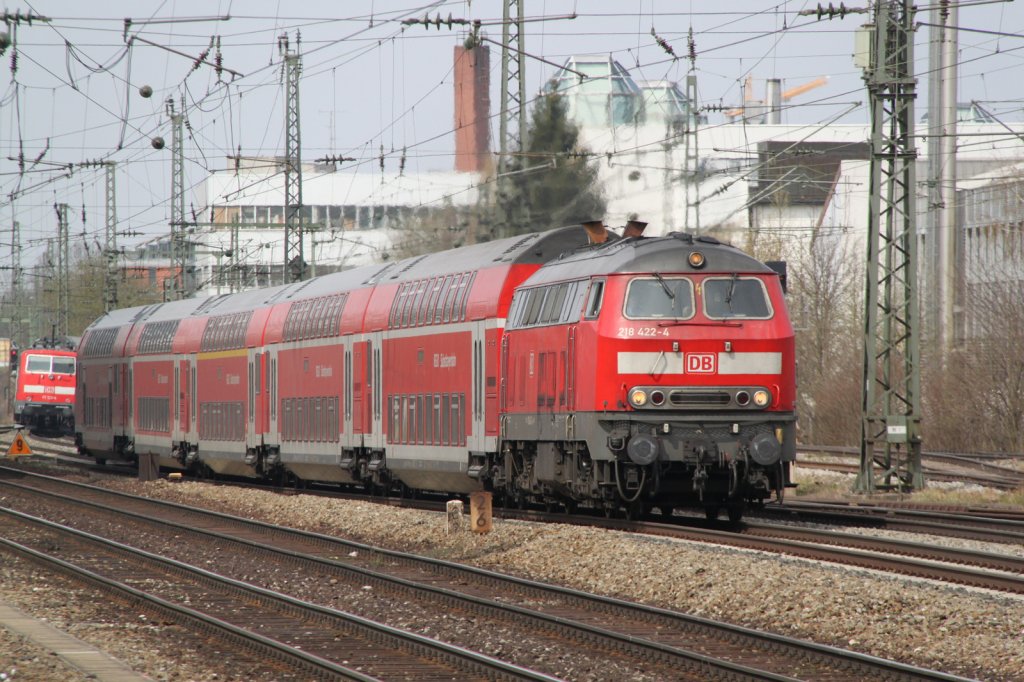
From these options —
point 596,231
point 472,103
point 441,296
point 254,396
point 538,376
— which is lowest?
point 254,396

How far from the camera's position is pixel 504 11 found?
110ft

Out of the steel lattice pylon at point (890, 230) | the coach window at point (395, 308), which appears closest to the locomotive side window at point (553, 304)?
the coach window at point (395, 308)

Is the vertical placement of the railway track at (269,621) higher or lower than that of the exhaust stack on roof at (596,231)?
lower

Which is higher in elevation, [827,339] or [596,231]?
[596,231]

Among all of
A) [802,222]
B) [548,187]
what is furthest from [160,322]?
[802,222]

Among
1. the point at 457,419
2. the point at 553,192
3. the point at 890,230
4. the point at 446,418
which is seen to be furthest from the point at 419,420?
the point at 553,192

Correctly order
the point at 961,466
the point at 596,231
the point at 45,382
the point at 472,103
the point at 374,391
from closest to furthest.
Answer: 1. the point at 596,231
2. the point at 374,391
3. the point at 961,466
4. the point at 45,382
5. the point at 472,103

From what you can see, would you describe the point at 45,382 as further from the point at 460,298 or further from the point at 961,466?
the point at 460,298

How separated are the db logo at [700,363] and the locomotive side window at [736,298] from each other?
568 mm

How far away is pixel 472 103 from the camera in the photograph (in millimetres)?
68188

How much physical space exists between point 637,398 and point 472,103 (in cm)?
5243

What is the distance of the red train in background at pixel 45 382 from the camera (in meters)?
61.7

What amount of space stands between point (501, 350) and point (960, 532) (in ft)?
22.4

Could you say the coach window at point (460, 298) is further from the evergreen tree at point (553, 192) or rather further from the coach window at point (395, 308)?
the evergreen tree at point (553, 192)
